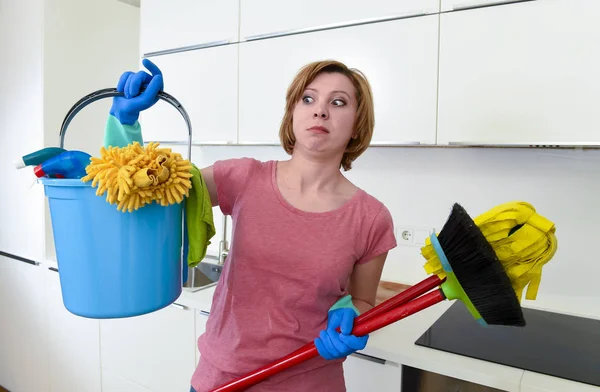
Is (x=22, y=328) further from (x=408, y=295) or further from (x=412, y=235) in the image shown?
(x=408, y=295)

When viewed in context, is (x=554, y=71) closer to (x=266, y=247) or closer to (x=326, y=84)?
(x=326, y=84)

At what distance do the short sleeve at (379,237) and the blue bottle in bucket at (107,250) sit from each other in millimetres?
407

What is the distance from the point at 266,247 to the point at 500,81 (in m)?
0.84

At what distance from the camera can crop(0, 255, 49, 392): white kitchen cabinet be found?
2240 millimetres

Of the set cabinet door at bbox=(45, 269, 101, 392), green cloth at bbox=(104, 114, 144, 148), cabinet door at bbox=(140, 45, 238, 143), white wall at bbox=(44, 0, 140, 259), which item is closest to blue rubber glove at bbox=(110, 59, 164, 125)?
green cloth at bbox=(104, 114, 144, 148)

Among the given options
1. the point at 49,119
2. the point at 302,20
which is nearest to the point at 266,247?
the point at 302,20

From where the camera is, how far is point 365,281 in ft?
3.34

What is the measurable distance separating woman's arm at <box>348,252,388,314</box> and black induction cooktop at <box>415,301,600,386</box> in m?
0.28

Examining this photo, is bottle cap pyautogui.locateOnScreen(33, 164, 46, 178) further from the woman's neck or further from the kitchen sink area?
the kitchen sink area

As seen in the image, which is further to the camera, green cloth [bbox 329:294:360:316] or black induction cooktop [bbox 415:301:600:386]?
black induction cooktop [bbox 415:301:600:386]

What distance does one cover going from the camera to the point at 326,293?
0.94 metres

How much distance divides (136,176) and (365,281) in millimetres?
571

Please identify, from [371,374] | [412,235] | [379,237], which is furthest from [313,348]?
[412,235]

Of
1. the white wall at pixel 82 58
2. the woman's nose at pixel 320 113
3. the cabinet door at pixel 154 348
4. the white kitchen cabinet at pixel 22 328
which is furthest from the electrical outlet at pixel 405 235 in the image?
the white kitchen cabinet at pixel 22 328
